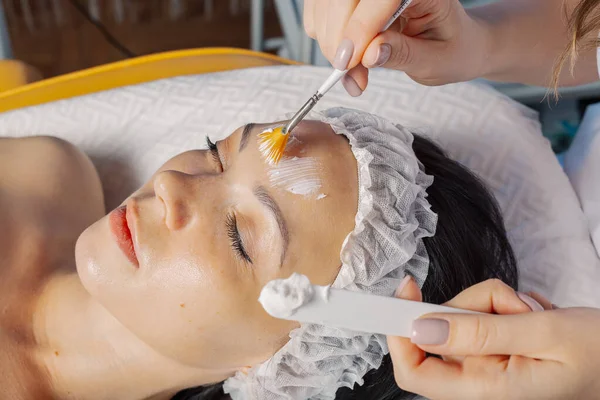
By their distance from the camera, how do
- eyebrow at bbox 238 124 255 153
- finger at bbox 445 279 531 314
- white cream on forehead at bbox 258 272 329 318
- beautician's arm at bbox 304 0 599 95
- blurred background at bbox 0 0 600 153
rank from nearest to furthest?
1. white cream on forehead at bbox 258 272 329 318
2. finger at bbox 445 279 531 314
3. beautician's arm at bbox 304 0 599 95
4. eyebrow at bbox 238 124 255 153
5. blurred background at bbox 0 0 600 153

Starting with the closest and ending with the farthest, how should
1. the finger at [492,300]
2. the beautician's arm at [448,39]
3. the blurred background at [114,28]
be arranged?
the finger at [492,300] → the beautician's arm at [448,39] → the blurred background at [114,28]

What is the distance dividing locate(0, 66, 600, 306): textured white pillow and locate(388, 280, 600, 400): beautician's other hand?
515mm

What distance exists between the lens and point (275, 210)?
0.84 m

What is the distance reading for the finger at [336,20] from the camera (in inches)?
31.7

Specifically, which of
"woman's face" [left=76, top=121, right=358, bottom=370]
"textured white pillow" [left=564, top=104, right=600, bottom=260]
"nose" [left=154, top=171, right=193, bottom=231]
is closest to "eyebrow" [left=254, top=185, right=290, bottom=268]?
"woman's face" [left=76, top=121, right=358, bottom=370]

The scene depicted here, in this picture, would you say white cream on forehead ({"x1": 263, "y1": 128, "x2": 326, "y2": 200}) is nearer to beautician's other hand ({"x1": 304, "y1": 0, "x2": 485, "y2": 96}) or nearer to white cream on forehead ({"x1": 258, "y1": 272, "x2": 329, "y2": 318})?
beautician's other hand ({"x1": 304, "y1": 0, "x2": 485, "y2": 96})

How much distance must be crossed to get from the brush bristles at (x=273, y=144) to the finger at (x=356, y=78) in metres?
0.12

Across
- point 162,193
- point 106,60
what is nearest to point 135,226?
point 162,193

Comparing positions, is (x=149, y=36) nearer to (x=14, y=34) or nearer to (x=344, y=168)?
(x=14, y=34)

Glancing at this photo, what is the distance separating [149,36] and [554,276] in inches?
77.5

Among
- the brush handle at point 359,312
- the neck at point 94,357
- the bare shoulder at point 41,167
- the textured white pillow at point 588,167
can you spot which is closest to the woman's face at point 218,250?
the neck at point 94,357

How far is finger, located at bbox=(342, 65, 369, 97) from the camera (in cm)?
86

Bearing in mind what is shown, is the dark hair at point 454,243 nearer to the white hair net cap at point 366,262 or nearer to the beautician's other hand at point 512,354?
the white hair net cap at point 366,262

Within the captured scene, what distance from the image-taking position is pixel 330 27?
2.73 feet
